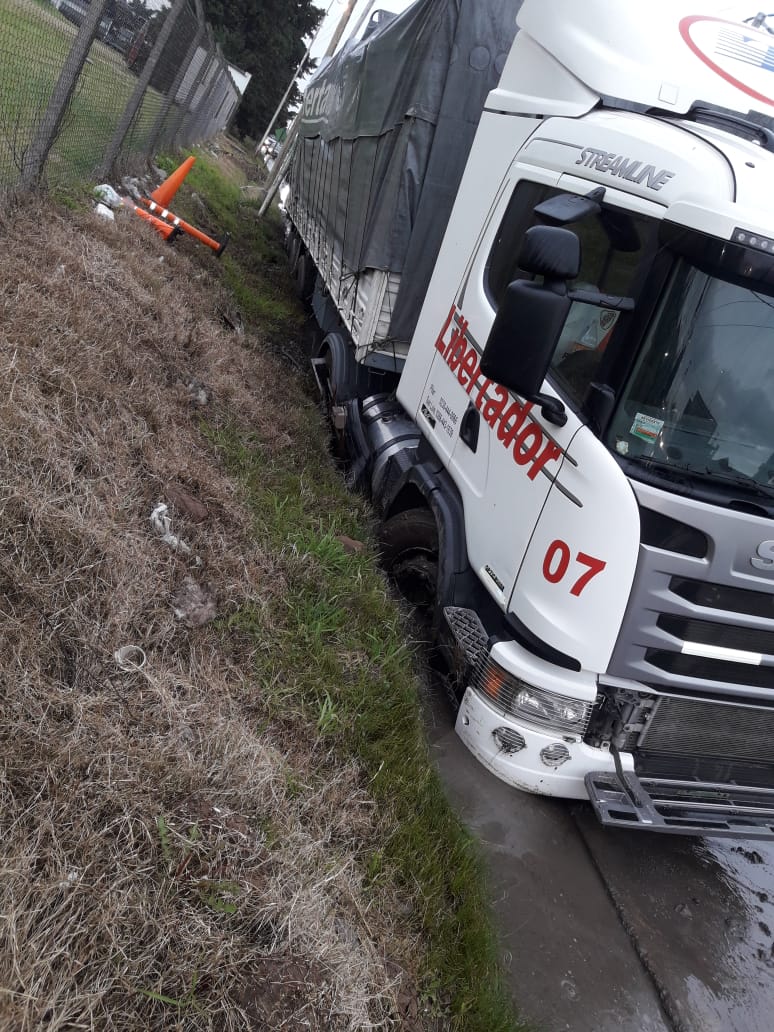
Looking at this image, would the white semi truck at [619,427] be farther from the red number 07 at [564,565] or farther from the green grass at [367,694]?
the green grass at [367,694]

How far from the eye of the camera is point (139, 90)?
315 inches

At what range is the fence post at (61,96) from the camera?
17.4 ft

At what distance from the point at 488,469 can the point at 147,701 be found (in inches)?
76.2

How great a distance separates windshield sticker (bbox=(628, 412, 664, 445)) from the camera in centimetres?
294

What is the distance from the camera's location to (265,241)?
14336mm

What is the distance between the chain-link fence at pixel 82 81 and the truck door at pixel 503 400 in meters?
3.15

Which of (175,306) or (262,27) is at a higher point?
(262,27)

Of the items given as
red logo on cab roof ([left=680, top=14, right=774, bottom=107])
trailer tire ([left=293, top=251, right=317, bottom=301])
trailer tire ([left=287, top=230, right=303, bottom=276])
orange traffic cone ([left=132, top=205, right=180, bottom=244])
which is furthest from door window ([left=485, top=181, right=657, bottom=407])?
trailer tire ([left=287, top=230, right=303, bottom=276])

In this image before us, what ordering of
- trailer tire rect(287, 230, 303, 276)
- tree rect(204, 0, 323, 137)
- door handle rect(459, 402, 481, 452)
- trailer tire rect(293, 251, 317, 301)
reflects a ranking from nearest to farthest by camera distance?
door handle rect(459, 402, 481, 452)
trailer tire rect(293, 251, 317, 301)
trailer tire rect(287, 230, 303, 276)
tree rect(204, 0, 323, 137)

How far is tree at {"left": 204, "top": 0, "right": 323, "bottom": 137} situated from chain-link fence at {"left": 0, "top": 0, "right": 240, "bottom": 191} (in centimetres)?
2657

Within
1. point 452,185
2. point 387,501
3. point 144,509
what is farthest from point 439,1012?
point 452,185

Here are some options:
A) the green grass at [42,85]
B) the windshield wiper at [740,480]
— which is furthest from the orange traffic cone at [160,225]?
the windshield wiper at [740,480]

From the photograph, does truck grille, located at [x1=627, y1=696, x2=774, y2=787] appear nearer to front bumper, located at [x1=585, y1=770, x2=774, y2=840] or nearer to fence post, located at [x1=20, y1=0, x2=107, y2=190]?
front bumper, located at [x1=585, y1=770, x2=774, y2=840]

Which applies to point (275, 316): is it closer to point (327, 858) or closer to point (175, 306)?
point (175, 306)
